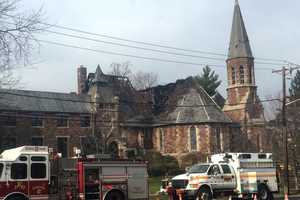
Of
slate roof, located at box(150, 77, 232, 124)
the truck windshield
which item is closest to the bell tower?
slate roof, located at box(150, 77, 232, 124)

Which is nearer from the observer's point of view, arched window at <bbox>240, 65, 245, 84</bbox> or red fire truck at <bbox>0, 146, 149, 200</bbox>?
red fire truck at <bbox>0, 146, 149, 200</bbox>

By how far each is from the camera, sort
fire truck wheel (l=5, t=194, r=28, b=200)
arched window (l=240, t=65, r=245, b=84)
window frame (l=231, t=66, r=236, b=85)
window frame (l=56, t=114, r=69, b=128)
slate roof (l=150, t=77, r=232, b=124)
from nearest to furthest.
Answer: fire truck wheel (l=5, t=194, r=28, b=200)
window frame (l=56, t=114, r=69, b=128)
slate roof (l=150, t=77, r=232, b=124)
arched window (l=240, t=65, r=245, b=84)
window frame (l=231, t=66, r=236, b=85)

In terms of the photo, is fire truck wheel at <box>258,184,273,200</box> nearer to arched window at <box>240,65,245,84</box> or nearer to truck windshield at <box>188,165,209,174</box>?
truck windshield at <box>188,165,209,174</box>

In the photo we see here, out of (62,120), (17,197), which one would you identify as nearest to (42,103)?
(62,120)

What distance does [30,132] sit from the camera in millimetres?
67875

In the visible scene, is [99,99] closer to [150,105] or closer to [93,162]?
[150,105]

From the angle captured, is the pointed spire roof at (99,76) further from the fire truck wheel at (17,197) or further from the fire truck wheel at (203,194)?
the fire truck wheel at (17,197)

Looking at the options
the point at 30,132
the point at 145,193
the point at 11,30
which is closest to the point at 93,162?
the point at 145,193

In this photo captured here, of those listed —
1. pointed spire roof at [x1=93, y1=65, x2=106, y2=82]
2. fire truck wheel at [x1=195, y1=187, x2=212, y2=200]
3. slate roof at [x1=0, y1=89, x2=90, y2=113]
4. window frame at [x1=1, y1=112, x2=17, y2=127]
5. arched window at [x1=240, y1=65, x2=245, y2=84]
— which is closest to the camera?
fire truck wheel at [x1=195, y1=187, x2=212, y2=200]

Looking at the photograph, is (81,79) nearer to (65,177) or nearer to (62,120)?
(62,120)

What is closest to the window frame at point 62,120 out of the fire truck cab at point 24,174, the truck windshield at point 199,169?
the truck windshield at point 199,169

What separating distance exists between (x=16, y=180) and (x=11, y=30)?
6.46 m

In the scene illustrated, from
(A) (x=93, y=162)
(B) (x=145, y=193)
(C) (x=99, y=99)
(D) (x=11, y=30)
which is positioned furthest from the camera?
(C) (x=99, y=99)

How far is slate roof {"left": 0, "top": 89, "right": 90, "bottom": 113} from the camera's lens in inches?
2650
